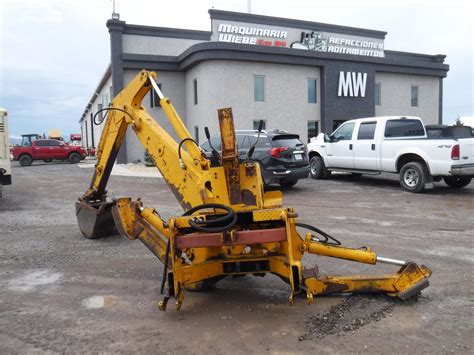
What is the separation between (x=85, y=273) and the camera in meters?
5.62

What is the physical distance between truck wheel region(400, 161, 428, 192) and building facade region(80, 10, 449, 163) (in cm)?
1164

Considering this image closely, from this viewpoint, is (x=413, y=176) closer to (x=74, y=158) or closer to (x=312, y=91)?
(x=312, y=91)

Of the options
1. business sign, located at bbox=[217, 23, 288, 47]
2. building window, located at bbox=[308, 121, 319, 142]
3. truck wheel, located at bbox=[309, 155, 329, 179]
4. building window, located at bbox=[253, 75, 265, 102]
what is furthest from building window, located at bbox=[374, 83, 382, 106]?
truck wheel, located at bbox=[309, 155, 329, 179]

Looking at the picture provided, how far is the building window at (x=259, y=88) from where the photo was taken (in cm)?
2302

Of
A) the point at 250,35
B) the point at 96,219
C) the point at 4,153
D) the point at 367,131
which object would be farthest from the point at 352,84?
the point at 96,219

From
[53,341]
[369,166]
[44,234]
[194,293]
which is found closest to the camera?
[53,341]

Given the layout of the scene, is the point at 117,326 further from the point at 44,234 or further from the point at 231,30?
→ the point at 231,30

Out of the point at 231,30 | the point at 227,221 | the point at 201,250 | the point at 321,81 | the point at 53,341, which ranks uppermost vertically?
the point at 231,30

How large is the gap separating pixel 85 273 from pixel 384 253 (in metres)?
4.12

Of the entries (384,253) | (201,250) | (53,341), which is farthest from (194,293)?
(384,253)

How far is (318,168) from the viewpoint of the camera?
1532cm

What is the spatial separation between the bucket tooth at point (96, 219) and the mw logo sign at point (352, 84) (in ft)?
66.3

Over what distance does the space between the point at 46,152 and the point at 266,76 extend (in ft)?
57.6

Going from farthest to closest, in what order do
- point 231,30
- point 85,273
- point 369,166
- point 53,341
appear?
point 231,30
point 369,166
point 85,273
point 53,341
